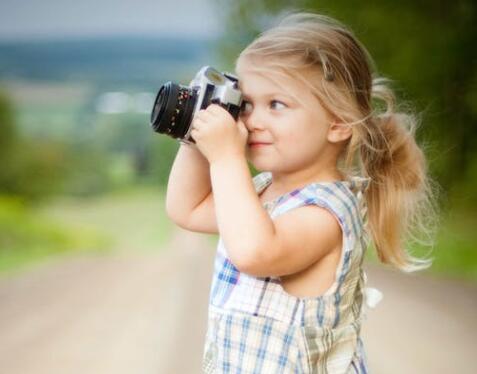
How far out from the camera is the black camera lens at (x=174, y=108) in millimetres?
767

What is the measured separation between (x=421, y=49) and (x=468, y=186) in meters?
0.55

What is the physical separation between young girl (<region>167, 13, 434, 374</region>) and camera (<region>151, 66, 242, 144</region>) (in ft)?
0.04

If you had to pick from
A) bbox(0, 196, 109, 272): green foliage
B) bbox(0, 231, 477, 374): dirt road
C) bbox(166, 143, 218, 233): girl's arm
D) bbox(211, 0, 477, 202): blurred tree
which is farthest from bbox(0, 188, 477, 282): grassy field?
bbox(166, 143, 218, 233): girl's arm

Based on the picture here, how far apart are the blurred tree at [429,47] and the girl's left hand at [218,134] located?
1.91 m

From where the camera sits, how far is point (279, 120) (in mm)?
786

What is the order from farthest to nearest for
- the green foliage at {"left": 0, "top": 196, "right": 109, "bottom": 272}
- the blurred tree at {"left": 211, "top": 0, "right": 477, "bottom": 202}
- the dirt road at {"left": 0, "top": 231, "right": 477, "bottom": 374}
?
1. the green foliage at {"left": 0, "top": 196, "right": 109, "bottom": 272}
2. the blurred tree at {"left": 211, "top": 0, "right": 477, "bottom": 202}
3. the dirt road at {"left": 0, "top": 231, "right": 477, "bottom": 374}

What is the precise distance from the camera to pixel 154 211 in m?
3.57

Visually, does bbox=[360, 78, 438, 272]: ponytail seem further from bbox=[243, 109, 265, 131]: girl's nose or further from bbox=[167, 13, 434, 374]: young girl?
bbox=[243, 109, 265, 131]: girl's nose

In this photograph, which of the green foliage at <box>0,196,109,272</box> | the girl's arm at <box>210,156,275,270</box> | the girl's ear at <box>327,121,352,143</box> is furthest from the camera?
the green foliage at <box>0,196,109,272</box>

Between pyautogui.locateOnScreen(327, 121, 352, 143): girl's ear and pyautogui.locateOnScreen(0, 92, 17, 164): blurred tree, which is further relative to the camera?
pyautogui.locateOnScreen(0, 92, 17, 164): blurred tree

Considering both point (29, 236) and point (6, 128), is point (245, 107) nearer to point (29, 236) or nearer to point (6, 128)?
point (6, 128)

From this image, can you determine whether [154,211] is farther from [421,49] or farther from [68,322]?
[421,49]

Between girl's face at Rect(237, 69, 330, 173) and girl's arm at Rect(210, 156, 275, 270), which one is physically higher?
girl's face at Rect(237, 69, 330, 173)

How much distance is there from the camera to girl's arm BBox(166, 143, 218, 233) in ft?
2.95
